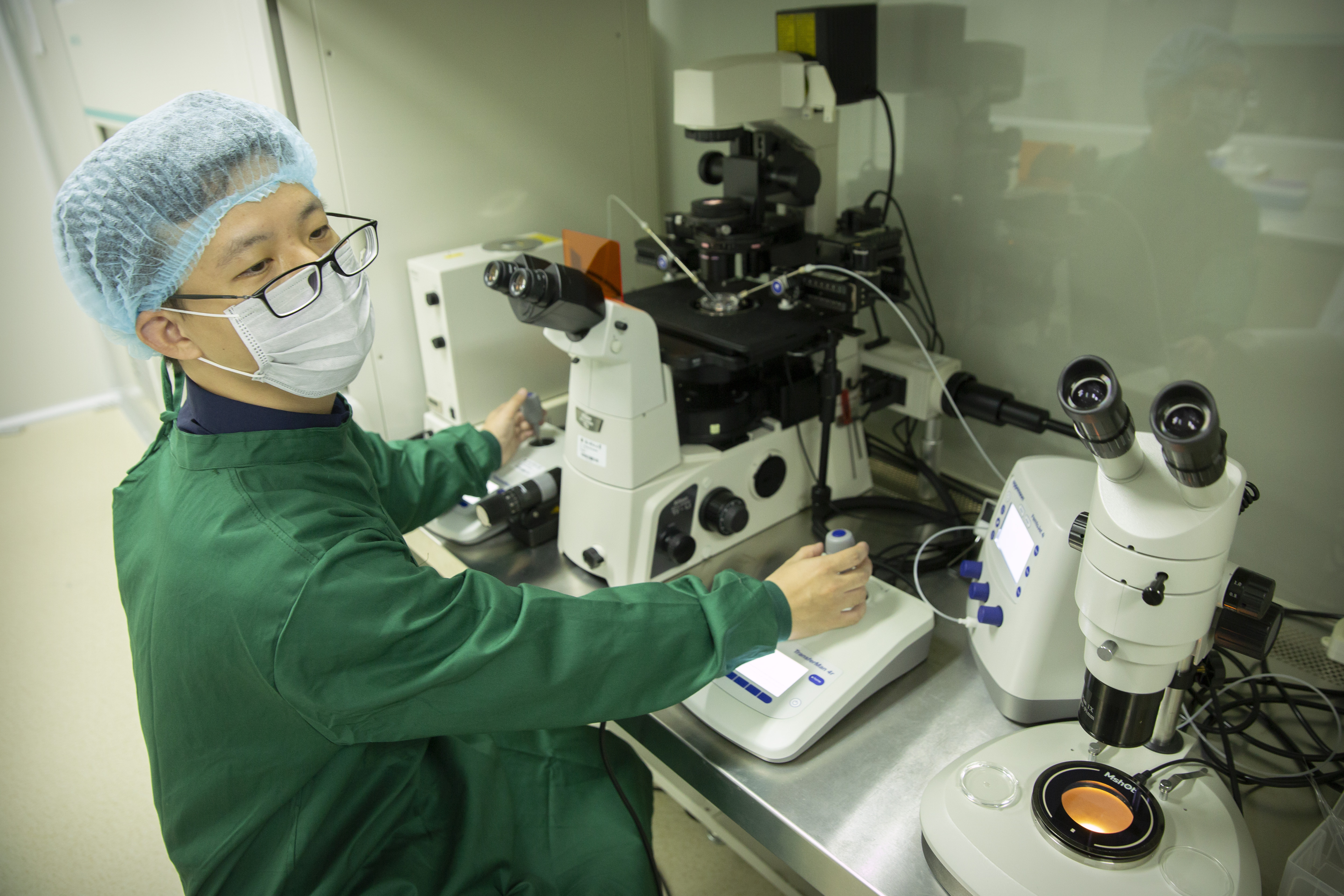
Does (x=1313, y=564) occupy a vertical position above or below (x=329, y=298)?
below

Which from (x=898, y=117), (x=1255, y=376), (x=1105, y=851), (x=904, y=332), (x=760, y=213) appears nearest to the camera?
(x=1105, y=851)

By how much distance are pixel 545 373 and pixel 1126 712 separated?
1162 mm

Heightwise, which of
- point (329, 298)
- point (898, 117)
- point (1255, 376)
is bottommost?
point (1255, 376)

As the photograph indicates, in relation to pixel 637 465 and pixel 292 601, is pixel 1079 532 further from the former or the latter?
pixel 292 601

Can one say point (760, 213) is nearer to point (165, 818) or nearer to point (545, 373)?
point (545, 373)

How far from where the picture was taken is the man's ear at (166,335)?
2.78ft

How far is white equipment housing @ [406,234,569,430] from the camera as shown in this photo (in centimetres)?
145

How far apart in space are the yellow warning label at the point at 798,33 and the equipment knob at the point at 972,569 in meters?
0.76

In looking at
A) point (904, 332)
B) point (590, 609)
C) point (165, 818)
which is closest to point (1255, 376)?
point (904, 332)

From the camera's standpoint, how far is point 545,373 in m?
1.64

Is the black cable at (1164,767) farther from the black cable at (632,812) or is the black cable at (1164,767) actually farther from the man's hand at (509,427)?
the man's hand at (509,427)

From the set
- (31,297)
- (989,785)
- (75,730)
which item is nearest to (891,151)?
(989,785)

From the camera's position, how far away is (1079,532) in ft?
2.69

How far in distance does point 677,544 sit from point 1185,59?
0.91 m
